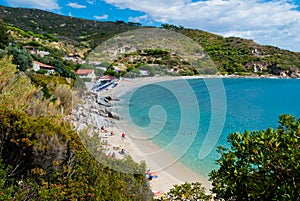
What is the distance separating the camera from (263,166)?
267 cm

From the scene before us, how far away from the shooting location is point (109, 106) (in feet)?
95.8

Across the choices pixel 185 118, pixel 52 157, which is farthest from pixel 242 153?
pixel 185 118

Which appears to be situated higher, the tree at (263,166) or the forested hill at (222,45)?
the forested hill at (222,45)

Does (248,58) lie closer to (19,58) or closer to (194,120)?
(194,120)

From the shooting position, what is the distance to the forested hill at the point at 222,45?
75.8 metres

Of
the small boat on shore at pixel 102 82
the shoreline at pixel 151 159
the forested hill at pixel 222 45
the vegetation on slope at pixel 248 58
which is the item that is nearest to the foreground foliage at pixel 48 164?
the shoreline at pixel 151 159

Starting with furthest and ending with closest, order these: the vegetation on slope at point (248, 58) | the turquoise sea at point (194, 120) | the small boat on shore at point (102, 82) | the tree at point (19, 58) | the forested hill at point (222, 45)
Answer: the vegetation on slope at point (248, 58)
the forested hill at point (222, 45)
the small boat on shore at point (102, 82)
the tree at point (19, 58)
the turquoise sea at point (194, 120)

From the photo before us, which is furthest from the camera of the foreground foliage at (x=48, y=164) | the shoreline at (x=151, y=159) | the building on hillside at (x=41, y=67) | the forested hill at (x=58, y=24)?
the forested hill at (x=58, y=24)

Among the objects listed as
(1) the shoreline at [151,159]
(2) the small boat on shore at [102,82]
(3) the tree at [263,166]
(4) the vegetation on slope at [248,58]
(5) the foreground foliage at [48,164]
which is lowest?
(1) the shoreline at [151,159]

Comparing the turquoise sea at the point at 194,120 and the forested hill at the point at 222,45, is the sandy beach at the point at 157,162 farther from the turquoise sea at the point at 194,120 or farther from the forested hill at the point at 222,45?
the forested hill at the point at 222,45

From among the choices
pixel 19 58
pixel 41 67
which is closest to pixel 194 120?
pixel 19 58

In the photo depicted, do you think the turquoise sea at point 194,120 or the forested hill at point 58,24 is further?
the forested hill at point 58,24

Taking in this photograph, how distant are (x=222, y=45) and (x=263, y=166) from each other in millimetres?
88388

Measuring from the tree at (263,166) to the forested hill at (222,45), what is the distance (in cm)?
7072
